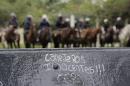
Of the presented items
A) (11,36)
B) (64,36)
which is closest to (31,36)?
(11,36)

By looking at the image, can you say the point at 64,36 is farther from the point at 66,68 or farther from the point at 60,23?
the point at 66,68

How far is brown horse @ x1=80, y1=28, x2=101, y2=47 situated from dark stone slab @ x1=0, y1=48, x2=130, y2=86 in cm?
2660

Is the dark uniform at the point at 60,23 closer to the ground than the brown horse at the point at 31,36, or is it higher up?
higher up

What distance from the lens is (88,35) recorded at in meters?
32.3

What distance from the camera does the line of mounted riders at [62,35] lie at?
92.8 feet

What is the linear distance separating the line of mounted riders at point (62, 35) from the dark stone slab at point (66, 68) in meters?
22.8

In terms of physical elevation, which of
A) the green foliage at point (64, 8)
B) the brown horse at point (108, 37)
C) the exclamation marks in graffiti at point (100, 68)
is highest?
the green foliage at point (64, 8)

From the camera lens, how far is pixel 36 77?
4996 millimetres

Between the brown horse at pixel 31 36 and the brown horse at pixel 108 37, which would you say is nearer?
the brown horse at pixel 31 36

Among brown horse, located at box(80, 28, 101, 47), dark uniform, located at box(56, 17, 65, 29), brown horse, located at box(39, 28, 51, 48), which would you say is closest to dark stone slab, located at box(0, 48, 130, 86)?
brown horse, located at box(39, 28, 51, 48)

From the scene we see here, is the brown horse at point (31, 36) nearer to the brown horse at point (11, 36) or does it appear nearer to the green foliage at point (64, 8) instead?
the brown horse at point (11, 36)

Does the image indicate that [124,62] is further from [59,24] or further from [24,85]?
[59,24]

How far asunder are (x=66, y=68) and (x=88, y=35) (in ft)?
89.6

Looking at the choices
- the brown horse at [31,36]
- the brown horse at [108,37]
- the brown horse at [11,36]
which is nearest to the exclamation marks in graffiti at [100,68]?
the brown horse at [31,36]
